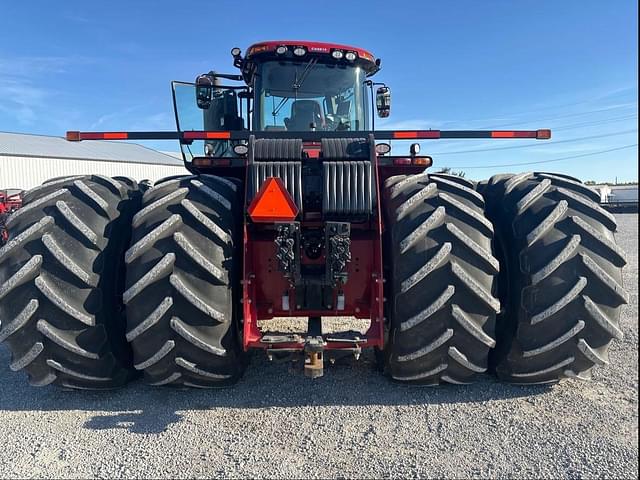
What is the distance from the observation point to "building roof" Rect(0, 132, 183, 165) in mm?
29859

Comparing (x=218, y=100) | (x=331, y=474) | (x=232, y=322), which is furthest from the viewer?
(x=218, y=100)

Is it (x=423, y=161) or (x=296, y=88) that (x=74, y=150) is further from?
(x=423, y=161)

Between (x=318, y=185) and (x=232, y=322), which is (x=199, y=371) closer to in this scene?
(x=232, y=322)

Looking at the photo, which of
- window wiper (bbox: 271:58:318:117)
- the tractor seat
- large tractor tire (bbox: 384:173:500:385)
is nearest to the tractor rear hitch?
large tractor tire (bbox: 384:173:500:385)

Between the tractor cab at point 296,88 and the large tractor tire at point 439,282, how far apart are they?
1893 mm

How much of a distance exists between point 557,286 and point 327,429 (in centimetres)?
178

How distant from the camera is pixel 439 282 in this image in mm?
2764

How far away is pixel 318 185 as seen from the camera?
3025mm

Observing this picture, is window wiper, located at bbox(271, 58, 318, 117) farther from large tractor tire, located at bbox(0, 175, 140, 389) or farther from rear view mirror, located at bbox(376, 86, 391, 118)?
large tractor tire, located at bbox(0, 175, 140, 389)

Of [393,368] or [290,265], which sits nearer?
[290,265]

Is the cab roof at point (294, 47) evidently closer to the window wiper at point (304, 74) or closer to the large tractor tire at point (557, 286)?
the window wiper at point (304, 74)

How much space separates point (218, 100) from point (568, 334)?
4.01 meters

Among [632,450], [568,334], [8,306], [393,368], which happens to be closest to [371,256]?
[393,368]

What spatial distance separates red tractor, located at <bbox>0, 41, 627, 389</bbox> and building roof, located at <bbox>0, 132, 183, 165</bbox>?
31.2 metres
